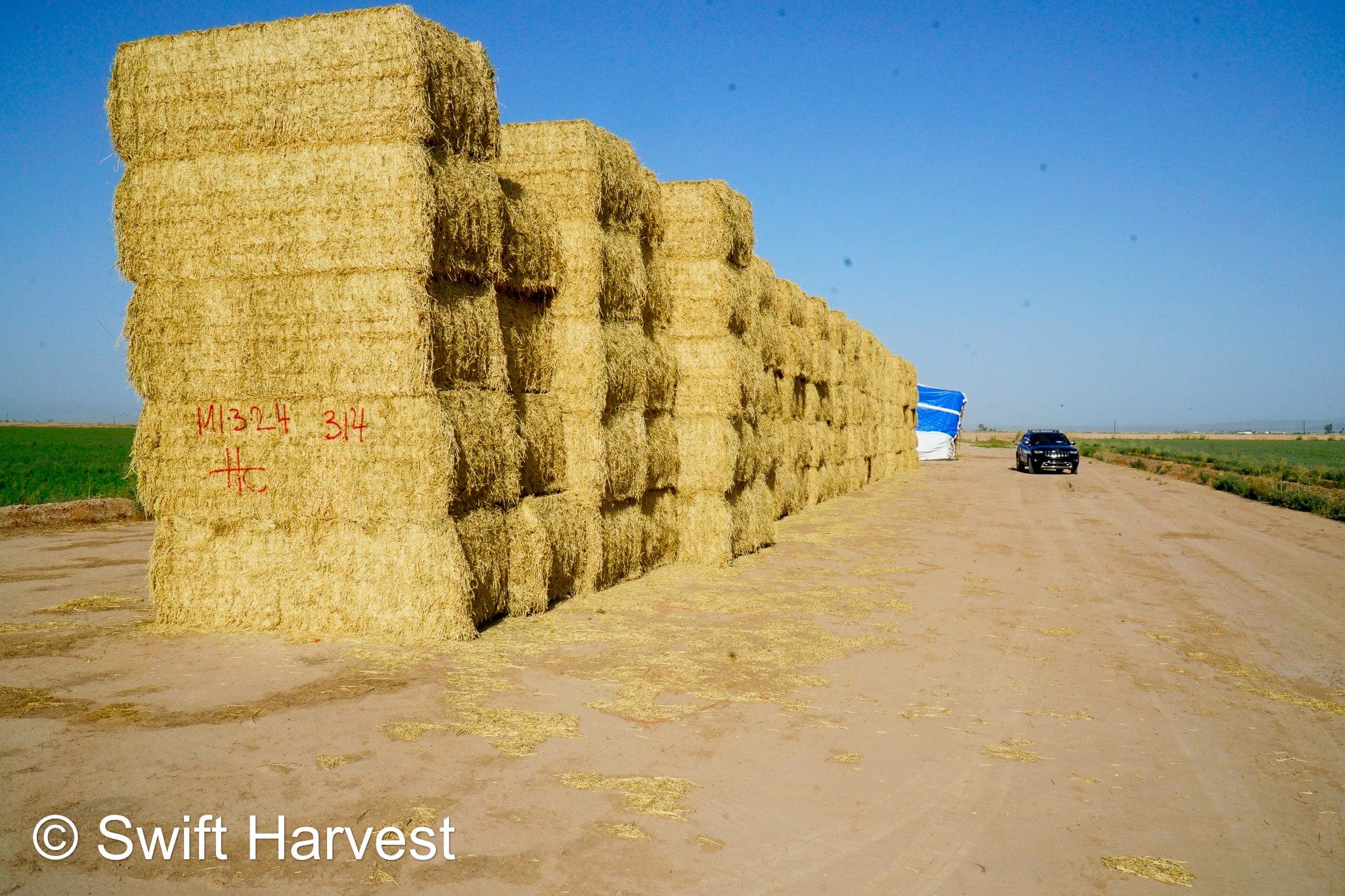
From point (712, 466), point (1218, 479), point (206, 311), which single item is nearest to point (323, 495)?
point (206, 311)

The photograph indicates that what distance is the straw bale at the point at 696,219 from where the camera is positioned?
13.4m

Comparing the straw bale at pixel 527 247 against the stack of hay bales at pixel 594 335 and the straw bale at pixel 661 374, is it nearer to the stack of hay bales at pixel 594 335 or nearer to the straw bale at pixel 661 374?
the stack of hay bales at pixel 594 335

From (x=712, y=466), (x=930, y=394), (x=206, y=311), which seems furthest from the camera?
(x=930, y=394)

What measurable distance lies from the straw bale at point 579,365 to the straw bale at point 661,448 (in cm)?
143

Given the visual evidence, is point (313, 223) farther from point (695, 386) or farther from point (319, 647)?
point (695, 386)

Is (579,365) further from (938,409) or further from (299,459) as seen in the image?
(938,409)

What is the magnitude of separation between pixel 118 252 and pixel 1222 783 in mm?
9855

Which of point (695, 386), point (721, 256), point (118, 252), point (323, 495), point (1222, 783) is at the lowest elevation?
point (1222, 783)

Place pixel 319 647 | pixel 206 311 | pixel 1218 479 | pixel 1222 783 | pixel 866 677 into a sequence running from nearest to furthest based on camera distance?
pixel 1222 783
pixel 866 677
pixel 319 647
pixel 206 311
pixel 1218 479

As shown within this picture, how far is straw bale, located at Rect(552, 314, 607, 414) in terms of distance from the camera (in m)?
10.4

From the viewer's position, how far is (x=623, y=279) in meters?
11.3

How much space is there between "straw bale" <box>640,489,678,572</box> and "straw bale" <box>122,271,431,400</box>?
187 inches

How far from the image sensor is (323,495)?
812cm

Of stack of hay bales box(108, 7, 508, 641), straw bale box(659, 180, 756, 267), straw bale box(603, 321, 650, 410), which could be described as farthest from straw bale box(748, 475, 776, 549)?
stack of hay bales box(108, 7, 508, 641)
